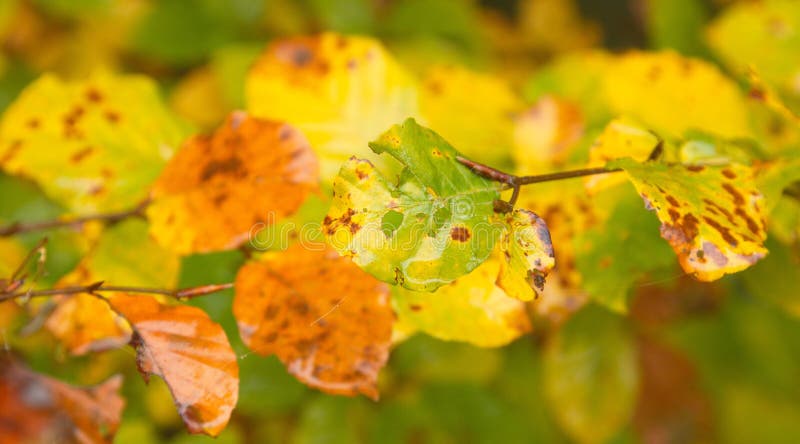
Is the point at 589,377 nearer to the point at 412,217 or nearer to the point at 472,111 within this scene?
the point at 472,111

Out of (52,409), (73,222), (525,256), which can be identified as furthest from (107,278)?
(525,256)

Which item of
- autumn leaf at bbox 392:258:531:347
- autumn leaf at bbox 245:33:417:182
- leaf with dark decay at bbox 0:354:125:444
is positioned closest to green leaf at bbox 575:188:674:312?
autumn leaf at bbox 392:258:531:347

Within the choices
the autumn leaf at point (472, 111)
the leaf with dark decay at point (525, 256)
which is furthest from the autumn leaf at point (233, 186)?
the autumn leaf at point (472, 111)

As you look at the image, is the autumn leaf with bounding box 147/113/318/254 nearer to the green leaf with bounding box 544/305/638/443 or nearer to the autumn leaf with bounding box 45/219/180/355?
the autumn leaf with bounding box 45/219/180/355

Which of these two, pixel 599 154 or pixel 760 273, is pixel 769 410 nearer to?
pixel 760 273

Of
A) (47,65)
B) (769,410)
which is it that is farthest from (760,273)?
(47,65)

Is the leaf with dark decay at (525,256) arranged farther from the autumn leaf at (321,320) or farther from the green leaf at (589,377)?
the green leaf at (589,377)

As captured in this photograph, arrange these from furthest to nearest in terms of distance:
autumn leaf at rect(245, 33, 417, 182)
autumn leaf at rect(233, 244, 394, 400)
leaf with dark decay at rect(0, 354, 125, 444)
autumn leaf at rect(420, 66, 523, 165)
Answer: autumn leaf at rect(420, 66, 523, 165) → autumn leaf at rect(245, 33, 417, 182) → autumn leaf at rect(233, 244, 394, 400) → leaf with dark decay at rect(0, 354, 125, 444)
